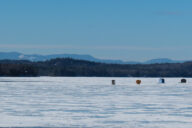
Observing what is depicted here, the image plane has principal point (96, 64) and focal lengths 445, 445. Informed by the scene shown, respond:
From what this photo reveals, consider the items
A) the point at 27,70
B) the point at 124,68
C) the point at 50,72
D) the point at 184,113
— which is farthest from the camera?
the point at 124,68

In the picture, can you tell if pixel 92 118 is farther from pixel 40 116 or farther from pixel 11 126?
pixel 11 126

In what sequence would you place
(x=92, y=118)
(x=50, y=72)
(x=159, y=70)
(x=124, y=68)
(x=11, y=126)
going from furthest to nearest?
(x=124, y=68), (x=159, y=70), (x=50, y=72), (x=92, y=118), (x=11, y=126)

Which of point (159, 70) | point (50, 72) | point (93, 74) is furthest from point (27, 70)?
point (159, 70)

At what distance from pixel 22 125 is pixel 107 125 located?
2258mm

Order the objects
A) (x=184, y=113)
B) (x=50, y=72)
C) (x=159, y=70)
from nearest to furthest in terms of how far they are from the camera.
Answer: (x=184, y=113) → (x=50, y=72) → (x=159, y=70)

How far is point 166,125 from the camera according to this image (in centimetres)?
1202

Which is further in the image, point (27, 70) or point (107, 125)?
point (27, 70)

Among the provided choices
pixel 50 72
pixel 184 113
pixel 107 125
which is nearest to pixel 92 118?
pixel 107 125

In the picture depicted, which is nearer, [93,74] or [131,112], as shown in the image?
[131,112]

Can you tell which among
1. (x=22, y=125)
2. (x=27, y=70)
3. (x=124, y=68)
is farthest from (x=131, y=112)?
(x=124, y=68)

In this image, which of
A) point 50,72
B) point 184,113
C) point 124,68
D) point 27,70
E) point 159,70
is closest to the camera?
point 184,113

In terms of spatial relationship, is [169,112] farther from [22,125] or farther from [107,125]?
[22,125]

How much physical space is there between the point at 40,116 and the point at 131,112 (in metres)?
3.30

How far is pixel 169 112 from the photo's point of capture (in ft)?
50.7
